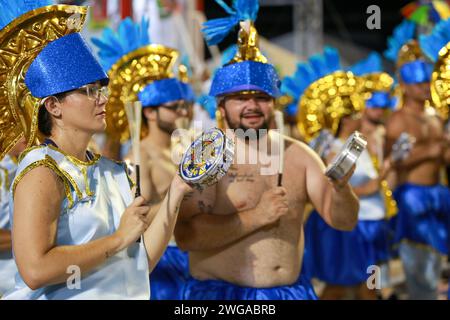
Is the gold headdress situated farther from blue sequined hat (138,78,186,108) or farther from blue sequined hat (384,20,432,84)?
blue sequined hat (138,78,186,108)

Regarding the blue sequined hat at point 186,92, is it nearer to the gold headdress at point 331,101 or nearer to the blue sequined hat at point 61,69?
the gold headdress at point 331,101

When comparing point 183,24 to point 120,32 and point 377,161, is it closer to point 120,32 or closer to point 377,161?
point 377,161

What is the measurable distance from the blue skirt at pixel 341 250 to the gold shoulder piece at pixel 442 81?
2532 mm

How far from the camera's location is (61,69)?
9.73ft

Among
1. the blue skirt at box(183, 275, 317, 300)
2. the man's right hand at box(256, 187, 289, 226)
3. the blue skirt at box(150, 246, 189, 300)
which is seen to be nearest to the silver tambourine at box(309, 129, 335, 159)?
the blue skirt at box(150, 246, 189, 300)

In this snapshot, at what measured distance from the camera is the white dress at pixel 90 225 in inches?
115

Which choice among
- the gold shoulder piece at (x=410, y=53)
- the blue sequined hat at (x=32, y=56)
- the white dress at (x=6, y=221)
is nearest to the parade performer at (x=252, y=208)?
the white dress at (x=6, y=221)

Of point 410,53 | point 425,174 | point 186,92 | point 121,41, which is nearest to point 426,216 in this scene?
point 425,174

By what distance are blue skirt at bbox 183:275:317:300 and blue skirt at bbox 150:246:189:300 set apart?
113 centimetres

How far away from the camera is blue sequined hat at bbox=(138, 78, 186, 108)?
5414mm

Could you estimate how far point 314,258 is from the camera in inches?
263
